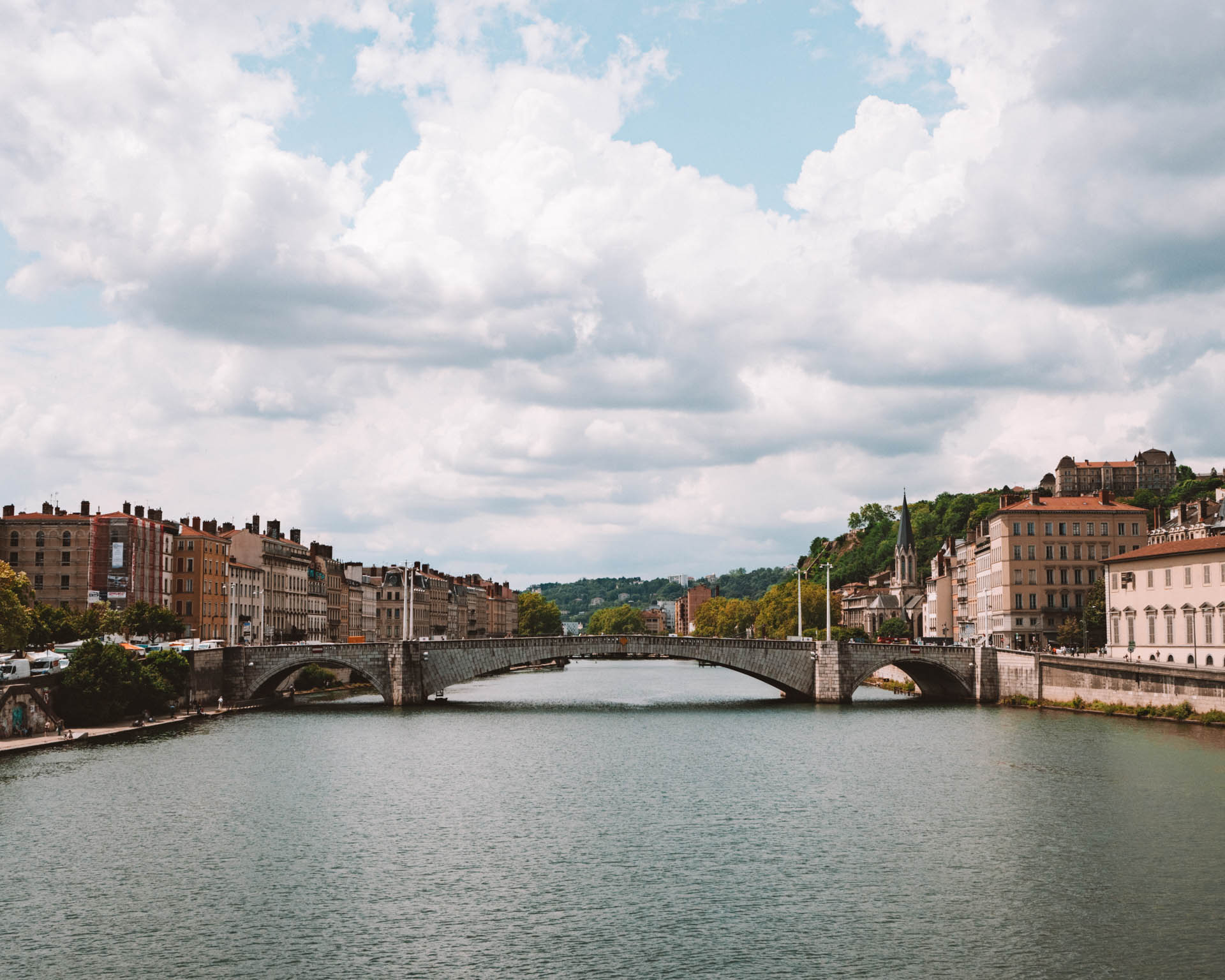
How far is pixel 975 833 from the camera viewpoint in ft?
144

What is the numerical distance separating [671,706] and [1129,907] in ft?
216

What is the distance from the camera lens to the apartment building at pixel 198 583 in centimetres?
12762

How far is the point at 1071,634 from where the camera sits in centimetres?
11019

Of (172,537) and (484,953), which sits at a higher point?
(172,537)

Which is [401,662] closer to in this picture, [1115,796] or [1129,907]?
[1115,796]

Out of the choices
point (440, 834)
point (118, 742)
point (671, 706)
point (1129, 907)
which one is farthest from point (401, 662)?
point (1129, 907)

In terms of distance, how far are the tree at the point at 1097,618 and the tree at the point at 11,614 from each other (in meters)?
74.9

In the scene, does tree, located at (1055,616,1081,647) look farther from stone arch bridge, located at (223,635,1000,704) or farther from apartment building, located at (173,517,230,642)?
apartment building, located at (173,517,230,642)

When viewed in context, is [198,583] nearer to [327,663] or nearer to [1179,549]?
[327,663]

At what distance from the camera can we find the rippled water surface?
3023 centimetres

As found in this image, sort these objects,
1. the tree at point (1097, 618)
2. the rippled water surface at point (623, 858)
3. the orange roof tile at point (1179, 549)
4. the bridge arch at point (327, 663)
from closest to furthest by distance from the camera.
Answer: the rippled water surface at point (623, 858), the orange roof tile at point (1179, 549), the bridge arch at point (327, 663), the tree at point (1097, 618)

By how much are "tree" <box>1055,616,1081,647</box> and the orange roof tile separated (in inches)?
544

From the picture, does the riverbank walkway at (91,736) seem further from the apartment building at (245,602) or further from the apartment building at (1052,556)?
the apartment building at (1052,556)

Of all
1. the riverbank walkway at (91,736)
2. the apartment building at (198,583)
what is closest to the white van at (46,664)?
the riverbank walkway at (91,736)
